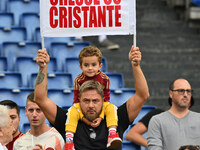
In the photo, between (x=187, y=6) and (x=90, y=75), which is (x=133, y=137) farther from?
(x=187, y=6)

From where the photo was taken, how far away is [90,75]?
5070mm

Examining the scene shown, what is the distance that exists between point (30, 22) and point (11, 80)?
156cm

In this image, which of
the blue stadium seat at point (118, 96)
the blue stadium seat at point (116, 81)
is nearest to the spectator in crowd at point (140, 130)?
the blue stadium seat at point (118, 96)

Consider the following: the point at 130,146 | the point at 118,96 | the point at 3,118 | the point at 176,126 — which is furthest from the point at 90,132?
the point at 118,96

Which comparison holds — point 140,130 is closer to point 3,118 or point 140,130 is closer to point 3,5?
point 3,118

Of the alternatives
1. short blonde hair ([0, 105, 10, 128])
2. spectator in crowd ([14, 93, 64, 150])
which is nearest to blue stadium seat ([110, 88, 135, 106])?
spectator in crowd ([14, 93, 64, 150])

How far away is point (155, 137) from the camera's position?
231 inches

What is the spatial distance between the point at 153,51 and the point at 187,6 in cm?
198

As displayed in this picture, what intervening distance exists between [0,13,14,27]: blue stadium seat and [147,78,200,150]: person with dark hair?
3940mm

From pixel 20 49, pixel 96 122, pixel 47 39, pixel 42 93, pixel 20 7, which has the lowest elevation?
pixel 96 122

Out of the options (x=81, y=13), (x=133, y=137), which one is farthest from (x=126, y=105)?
(x=133, y=137)

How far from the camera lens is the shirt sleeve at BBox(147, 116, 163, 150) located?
5805 mm

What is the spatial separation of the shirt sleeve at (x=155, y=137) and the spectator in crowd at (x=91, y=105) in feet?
3.51

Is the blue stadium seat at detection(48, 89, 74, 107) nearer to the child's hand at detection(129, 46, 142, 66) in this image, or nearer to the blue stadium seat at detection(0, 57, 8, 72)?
the blue stadium seat at detection(0, 57, 8, 72)
